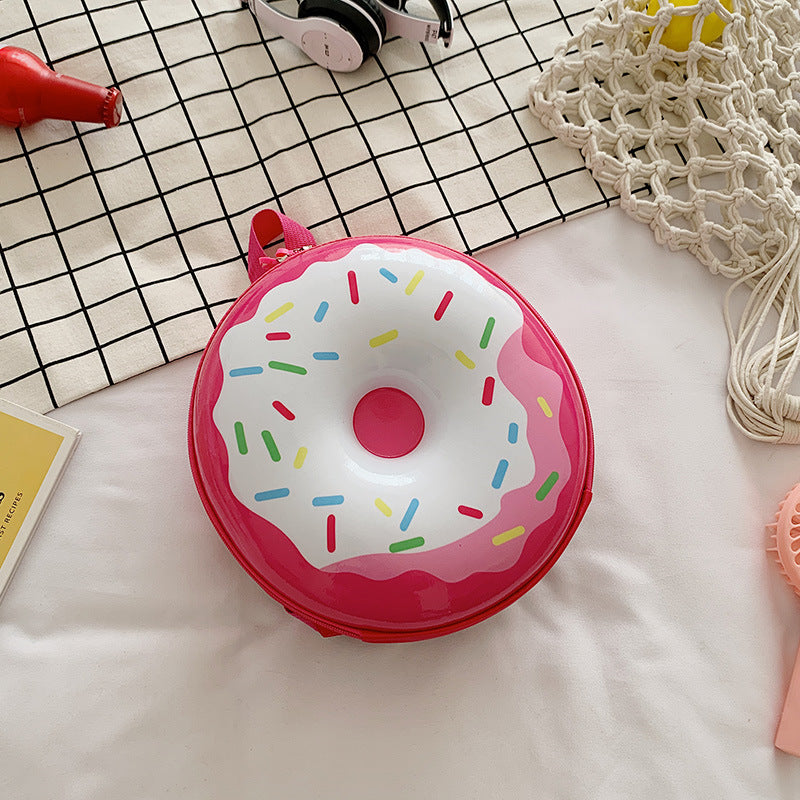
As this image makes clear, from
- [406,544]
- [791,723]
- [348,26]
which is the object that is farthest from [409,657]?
[348,26]

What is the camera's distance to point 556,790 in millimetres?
749

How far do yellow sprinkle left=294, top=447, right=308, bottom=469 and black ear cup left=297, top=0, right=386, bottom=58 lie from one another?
50 centimetres

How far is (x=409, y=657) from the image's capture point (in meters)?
0.77

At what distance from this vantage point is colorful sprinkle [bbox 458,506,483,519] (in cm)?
65

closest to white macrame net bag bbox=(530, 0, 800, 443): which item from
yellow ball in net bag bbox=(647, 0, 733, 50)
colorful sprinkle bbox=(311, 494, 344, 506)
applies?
yellow ball in net bag bbox=(647, 0, 733, 50)

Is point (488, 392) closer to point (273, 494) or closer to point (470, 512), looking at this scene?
point (470, 512)

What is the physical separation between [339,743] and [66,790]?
0.25m

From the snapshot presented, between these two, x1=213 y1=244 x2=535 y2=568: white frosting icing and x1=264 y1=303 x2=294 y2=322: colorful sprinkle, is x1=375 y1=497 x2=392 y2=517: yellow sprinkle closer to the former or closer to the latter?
x1=213 y1=244 x2=535 y2=568: white frosting icing

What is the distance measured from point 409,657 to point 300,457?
26 centimetres

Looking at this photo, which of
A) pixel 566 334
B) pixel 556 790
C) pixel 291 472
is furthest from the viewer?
pixel 566 334

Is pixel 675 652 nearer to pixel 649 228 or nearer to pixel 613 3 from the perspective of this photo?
pixel 649 228

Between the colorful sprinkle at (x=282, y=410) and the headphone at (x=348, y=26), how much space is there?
454 millimetres

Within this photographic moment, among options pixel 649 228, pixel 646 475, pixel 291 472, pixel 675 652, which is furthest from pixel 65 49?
pixel 675 652

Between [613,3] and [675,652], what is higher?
[613,3]
